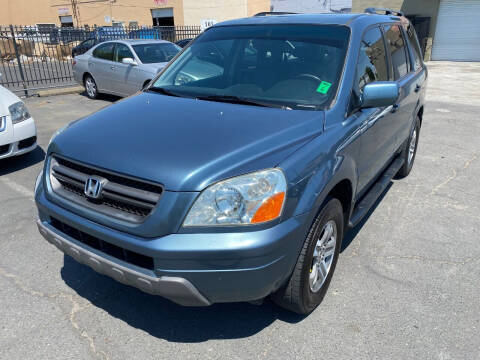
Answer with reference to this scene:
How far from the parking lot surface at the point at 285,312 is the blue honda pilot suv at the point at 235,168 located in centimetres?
30

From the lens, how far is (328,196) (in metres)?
2.57

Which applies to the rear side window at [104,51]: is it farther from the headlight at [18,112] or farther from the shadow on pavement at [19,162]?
the headlight at [18,112]

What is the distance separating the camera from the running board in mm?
3201

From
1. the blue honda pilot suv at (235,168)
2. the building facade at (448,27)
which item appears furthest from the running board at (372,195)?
the building facade at (448,27)

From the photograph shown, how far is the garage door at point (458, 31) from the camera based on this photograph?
21375 millimetres

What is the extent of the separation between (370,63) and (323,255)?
1692 millimetres

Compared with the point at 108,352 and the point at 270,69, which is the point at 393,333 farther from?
the point at 270,69

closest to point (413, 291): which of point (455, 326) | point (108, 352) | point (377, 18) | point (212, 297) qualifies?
point (455, 326)

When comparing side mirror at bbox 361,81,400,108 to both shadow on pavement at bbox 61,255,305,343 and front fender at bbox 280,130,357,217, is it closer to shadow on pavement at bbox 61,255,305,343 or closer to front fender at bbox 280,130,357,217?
front fender at bbox 280,130,357,217

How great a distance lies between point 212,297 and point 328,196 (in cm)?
98

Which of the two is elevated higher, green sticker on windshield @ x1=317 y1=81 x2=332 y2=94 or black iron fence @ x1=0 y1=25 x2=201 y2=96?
green sticker on windshield @ x1=317 y1=81 x2=332 y2=94

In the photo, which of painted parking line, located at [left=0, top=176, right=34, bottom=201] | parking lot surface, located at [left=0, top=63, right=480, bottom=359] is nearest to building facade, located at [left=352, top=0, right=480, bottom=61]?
parking lot surface, located at [left=0, top=63, right=480, bottom=359]

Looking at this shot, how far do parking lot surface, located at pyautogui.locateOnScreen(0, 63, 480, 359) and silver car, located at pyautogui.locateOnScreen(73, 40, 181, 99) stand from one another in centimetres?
567

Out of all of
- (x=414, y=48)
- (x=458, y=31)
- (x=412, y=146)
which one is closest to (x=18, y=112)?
(x=414, y=48)
